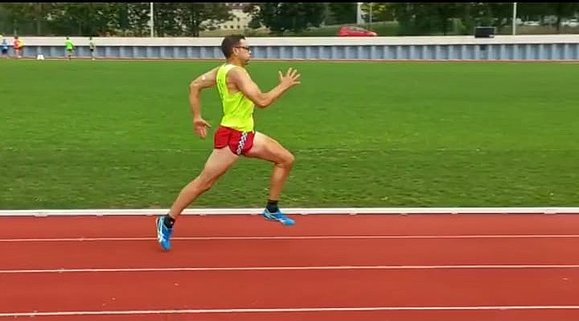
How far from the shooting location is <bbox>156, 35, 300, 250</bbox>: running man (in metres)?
6.46

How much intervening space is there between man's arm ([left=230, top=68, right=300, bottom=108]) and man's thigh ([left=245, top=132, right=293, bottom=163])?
1.65 feet

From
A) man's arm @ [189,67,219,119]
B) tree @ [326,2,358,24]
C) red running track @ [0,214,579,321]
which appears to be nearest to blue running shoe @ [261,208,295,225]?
red running track @ [0,214,579,321]

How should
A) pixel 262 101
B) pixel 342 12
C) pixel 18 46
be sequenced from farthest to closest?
pixel 342 12 < pixel 18 46 < pixel 262 101

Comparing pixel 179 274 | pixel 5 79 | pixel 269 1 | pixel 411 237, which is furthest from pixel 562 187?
pixel 269 1

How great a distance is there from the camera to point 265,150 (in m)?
6.93

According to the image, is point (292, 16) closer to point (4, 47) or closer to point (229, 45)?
point (4, 47)

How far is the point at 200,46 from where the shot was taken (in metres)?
55.1

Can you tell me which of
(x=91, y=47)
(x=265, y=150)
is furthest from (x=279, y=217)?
(x=91, y=47)

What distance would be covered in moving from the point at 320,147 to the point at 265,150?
250 inches

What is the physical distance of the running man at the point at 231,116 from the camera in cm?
646

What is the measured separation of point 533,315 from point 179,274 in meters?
2.51

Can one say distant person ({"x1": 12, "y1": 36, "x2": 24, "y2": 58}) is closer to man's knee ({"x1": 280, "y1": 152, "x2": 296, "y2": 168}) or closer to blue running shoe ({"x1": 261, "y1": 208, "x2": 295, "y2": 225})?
blue running shoe ({"x1": 261, "y1": 208, "x2": 295, "y2": 225})

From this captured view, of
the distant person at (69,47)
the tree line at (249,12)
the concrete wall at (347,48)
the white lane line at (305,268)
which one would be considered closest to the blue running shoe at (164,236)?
the white lane line at (305,268)

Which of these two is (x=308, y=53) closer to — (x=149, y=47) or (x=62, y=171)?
(x=149, y=47)
